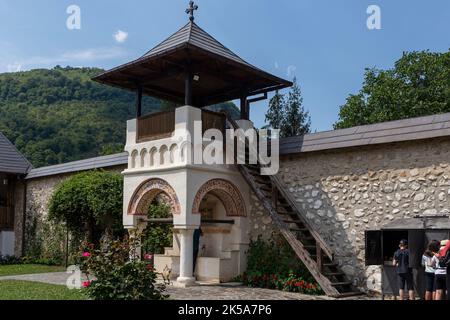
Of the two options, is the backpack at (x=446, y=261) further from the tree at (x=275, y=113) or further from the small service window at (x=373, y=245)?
the tree at (x=275, y=113)

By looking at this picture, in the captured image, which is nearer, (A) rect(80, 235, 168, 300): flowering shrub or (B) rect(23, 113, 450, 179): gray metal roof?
(A) rect(80, 235, 168, 300): flowering shrub

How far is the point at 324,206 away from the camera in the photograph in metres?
11.4

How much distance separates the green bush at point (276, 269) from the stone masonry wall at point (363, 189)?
0.81 metres

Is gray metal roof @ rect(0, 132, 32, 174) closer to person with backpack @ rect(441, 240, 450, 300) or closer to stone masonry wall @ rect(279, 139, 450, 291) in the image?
stone masonry wall @ rect(279, 139, 450, 291)

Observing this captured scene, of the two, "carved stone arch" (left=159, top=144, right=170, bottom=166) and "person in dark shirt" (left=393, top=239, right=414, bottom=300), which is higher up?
"carved stone arch" (left=159, top=144, right=170, bottom=166)

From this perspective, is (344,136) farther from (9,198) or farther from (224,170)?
(9,198)

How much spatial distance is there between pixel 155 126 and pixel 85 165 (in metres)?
6.05

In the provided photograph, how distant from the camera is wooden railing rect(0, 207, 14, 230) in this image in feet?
66.9

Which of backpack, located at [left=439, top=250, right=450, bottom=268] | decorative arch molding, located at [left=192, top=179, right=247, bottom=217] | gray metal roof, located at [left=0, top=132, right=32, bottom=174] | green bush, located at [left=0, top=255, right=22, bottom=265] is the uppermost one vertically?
gray metal roof, located at [left=0, top=132, right=32, bottom=174]

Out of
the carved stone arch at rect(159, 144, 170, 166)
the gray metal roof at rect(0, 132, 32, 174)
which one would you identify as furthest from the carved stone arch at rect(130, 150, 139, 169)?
the gray metal roof at rect(0, 132, 32, 174)

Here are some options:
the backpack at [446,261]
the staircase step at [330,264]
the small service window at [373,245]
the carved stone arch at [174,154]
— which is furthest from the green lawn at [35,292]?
the backpack at [446,261]

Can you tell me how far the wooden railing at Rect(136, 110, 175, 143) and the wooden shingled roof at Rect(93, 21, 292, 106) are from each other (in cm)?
93

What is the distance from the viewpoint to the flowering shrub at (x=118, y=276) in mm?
7723
